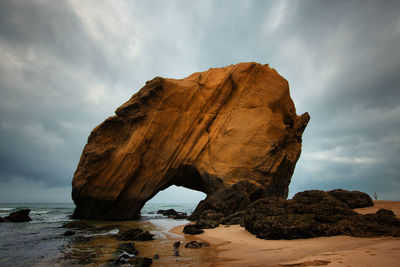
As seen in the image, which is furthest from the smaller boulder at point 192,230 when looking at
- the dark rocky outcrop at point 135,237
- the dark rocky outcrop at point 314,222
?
the dark rocky outcrop at point 314,222

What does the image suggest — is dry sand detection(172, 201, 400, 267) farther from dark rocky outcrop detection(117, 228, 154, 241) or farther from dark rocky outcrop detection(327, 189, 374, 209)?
dark rocky outcrop detection(327, 189, 374, 209)

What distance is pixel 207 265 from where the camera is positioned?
15.0 ft

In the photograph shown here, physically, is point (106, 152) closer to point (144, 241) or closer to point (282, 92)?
point (144, 241)

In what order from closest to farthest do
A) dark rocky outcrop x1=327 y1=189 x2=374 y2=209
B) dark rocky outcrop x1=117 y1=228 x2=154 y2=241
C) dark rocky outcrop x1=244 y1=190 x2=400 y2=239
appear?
1. dark rocky outcrop x1=244 y1=190 x2=400 y2=239
2. dark rocky outcrop x1=117 y1=228 x2=154 y2=241
3. dark rocky outcrop x1=327 y1=189 x2=374 y2=209

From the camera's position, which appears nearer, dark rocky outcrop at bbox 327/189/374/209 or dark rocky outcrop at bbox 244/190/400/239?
dark rocky outcrop at bbox 244/190/400/239

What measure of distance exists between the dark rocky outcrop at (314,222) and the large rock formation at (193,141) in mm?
7783

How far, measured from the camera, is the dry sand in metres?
3.31

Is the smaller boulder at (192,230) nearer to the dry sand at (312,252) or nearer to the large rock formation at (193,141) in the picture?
the dry sand at (312,252)

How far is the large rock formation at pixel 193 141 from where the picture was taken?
16172mm

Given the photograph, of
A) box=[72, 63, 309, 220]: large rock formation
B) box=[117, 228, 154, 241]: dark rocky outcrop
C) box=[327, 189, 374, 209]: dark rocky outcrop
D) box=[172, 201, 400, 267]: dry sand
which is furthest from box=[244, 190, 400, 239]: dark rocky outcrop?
box=[72, 63, 309, 220]: large rock formation

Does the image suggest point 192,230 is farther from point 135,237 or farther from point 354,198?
point 354,198

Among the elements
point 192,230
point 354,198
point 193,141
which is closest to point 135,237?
point 192,230

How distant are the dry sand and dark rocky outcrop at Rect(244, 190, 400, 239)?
276mm

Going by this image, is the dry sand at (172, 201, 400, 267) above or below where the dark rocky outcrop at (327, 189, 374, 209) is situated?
below
